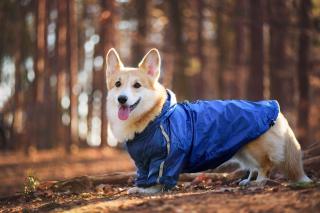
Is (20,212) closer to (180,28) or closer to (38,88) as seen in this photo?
(38,88)

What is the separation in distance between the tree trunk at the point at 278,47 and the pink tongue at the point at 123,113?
11914mm

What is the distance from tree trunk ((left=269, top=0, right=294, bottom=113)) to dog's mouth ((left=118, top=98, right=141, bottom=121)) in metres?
11.9

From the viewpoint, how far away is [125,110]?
7.89 m

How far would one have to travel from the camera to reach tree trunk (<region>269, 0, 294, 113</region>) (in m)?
19.7

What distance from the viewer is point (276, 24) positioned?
1914 centimetres

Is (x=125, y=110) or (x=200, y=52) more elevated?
(x=200, y=52)

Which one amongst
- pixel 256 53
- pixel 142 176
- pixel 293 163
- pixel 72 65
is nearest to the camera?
pixel 293 163

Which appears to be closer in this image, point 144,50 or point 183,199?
point 183,199

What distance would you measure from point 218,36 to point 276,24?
1234cm

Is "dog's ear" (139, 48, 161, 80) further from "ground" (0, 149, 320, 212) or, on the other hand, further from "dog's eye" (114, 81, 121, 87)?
"ground" (0, 149, 320, 212)

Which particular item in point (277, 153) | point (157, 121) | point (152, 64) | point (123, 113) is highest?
point (152, 64)

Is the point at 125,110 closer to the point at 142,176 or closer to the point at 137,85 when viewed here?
the point at 137,85

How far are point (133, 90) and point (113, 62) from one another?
27.4 inches

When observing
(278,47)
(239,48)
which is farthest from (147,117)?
(239,48)
